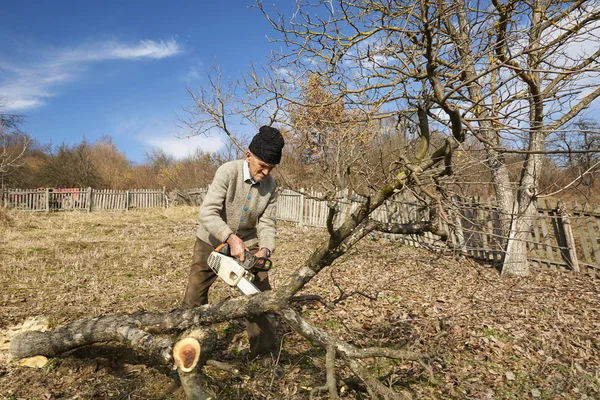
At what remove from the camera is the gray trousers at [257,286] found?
10.8 feet

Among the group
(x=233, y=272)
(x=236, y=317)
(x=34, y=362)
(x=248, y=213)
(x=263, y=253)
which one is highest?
(x=248, y=213)

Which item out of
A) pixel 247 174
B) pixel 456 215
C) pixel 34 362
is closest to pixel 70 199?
pixel 34 362

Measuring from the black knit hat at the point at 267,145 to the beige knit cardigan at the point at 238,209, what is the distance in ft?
1.02

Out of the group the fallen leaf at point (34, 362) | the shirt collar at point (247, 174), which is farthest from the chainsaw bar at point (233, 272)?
the fallen leaf at point (34, 362)

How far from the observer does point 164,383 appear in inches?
114

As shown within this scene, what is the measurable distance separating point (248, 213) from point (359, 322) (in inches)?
86.7

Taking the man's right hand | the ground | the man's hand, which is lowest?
the ground

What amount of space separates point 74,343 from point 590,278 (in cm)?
802

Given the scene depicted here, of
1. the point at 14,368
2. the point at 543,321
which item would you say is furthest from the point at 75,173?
the point at 543,321

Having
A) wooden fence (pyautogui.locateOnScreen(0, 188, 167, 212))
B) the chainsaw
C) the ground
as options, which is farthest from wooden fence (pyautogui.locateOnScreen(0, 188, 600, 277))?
the chainsaw

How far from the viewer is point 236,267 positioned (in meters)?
2.82

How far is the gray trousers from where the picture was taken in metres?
3.28

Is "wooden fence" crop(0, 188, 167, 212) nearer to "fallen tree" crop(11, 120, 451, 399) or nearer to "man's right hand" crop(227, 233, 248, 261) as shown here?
"fallen tree" crop(11, 120, 451, 399)

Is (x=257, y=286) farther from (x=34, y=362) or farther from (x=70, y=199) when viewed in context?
(x=70, y=199)
